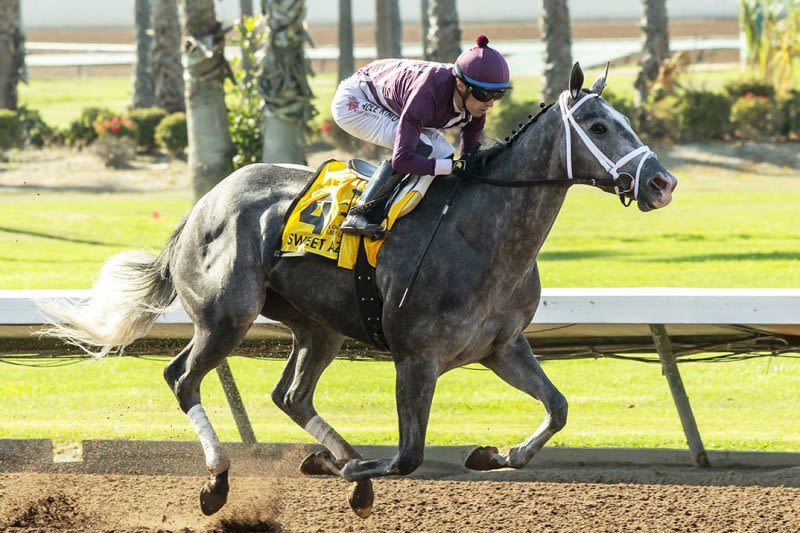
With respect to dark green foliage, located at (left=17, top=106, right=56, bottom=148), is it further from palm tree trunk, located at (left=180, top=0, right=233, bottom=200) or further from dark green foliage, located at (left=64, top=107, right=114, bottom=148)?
palm tree trunk, located at (left=180, top=0, right=233, bottom=200)

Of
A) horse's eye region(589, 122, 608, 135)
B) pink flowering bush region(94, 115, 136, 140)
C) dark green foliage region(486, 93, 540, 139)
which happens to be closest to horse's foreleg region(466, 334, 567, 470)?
horse's eye region(589, 122, 608, 135)

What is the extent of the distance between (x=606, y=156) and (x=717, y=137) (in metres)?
16.3

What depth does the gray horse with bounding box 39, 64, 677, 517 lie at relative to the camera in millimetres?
4656

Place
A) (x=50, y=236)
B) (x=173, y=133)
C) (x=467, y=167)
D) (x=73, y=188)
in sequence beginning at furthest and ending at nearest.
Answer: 1. (x=173, y=133)
2. (x=73, y=188)
3. (x=50, y=236)
4. (x=467, y=167)

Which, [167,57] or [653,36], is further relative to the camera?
[653,36]

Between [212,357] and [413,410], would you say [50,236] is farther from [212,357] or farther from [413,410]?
[413,410]

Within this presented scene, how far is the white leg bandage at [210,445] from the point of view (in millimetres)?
5285

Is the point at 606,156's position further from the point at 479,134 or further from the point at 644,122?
the point at 644,122

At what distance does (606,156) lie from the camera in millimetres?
4547

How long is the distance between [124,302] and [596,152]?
2.46 metres

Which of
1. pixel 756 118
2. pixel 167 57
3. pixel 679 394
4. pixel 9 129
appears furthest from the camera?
pixel 167 57

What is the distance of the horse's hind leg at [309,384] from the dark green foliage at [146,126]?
15.5 meters

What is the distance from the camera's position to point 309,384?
566 cm

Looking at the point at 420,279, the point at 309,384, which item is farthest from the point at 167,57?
the point at 420,279
